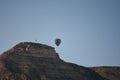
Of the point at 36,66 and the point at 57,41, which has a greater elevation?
the point at 57,41

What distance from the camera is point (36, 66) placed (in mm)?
101438

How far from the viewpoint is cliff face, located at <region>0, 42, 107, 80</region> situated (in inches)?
3664

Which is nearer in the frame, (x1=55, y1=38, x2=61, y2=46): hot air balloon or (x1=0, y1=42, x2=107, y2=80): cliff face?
(x1=0, y1=42, x2=107, y2=80): cliff face

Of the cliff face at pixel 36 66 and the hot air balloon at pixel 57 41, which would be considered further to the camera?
the hot air balloon at pixel 57 41

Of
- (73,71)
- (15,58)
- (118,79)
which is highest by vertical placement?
(15,58)

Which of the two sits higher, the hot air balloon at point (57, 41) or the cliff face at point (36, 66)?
the hot air balloon at point (57, 41)

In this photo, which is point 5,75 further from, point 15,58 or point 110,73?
point 110,73

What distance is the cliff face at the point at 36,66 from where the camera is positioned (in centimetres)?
9306

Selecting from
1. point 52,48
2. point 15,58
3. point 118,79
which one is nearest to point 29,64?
point 15,58

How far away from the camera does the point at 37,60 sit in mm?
106625

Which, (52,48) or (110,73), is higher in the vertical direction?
(52,48)

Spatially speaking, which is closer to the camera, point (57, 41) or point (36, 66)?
point (36, 66)

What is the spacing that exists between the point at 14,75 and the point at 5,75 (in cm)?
316

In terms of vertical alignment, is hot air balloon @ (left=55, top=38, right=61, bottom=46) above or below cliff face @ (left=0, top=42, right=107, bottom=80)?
above
